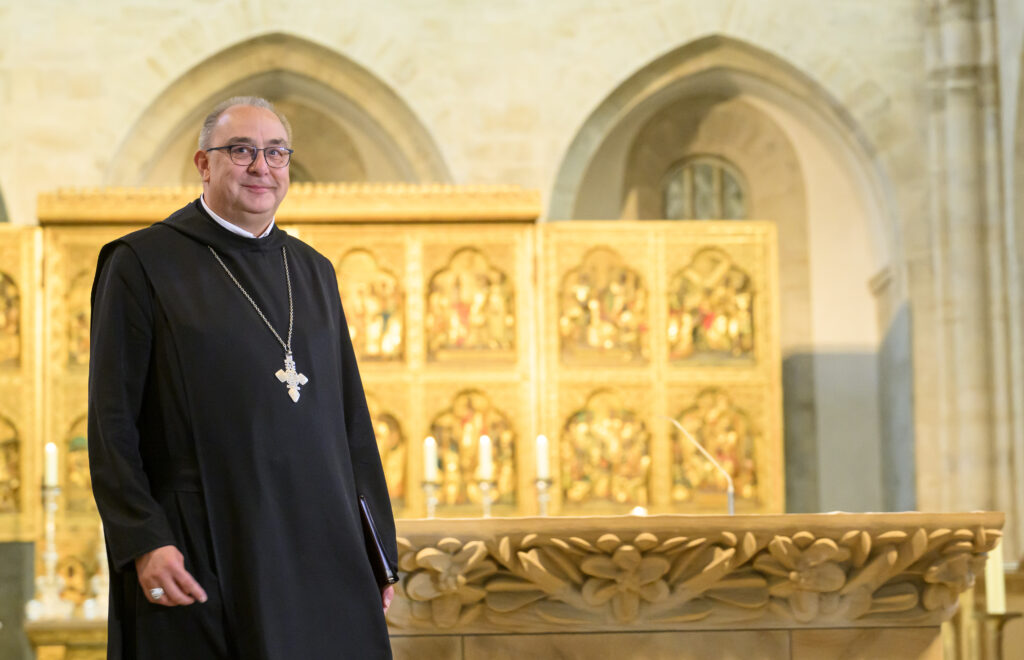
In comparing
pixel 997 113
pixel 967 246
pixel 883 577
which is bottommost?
pixel 883 577

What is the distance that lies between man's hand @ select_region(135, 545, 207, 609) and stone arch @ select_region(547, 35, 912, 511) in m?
9.25

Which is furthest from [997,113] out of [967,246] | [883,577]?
[883,577]

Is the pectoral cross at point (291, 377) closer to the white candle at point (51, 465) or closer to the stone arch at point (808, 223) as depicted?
the white candle at point (51, 465)

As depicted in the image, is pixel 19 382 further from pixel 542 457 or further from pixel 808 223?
pixel 808 223

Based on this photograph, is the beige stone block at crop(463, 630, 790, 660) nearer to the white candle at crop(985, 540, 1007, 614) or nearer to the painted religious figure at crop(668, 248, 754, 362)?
the white candle at crop(985, 540, 1007, 614)

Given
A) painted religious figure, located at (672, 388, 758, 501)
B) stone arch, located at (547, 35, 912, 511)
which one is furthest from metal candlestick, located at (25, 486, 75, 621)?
stone arch, located at (547, 35, 912, 511)

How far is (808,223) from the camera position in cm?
1319

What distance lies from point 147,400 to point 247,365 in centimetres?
21

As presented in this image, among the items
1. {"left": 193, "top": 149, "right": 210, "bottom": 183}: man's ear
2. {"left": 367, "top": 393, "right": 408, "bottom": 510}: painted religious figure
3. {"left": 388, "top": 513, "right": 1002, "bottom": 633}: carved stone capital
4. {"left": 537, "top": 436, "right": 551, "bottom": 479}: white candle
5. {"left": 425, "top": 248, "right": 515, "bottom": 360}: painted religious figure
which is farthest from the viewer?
{"left": 425, "top": 248, "right": 515, "bottom": 360}: painted religious figure

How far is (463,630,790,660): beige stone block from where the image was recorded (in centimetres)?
344

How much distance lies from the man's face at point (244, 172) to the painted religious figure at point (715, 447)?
6.20 metres

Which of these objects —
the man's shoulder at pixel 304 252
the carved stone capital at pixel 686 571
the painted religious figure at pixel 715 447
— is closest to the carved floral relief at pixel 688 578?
the carved stone capital at pixel 686 571

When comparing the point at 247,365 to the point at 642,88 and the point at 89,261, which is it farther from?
the point at 642,88

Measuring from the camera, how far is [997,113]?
10.7 metres
